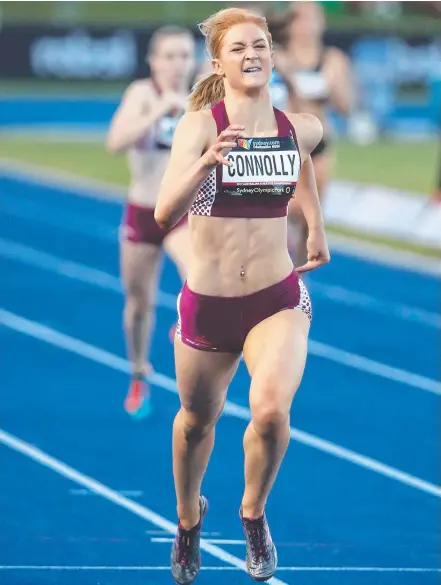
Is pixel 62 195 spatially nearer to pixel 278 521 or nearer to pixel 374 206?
pixel 374 206

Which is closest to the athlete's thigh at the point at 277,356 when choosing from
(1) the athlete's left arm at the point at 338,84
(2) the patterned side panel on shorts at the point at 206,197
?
(2) the patterned side panel on shorts at the point at 206,197

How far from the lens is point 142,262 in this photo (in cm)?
928

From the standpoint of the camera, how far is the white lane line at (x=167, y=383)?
26.1 ft

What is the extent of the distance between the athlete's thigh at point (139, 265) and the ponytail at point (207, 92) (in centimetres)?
342

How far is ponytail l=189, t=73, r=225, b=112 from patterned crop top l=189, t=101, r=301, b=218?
166 millimetres

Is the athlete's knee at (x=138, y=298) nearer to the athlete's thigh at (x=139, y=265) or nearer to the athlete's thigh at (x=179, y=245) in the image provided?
the athlete's thigh at (x=139, y=265)

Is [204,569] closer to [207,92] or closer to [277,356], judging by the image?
[277,356]

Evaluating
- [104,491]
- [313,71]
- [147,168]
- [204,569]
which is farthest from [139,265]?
[313,71]

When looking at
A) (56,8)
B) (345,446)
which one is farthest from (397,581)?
(56,8)

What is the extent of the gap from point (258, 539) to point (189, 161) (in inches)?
58.3

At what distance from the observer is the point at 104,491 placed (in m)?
7.60


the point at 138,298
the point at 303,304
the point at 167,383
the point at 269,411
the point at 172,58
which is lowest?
the point at 269,411

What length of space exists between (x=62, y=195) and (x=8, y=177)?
2.18 metres

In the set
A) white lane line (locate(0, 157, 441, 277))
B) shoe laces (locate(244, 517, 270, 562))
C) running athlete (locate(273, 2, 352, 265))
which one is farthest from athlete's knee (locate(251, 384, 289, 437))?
white lane line (locate(0, 157, 441, 277))
